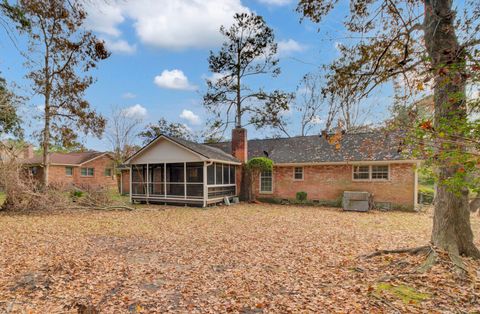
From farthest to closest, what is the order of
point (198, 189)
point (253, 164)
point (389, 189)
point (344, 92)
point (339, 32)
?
point (253, 164) < point (198, 189) < point (389, 189) < point (344, 92) < point (339, 32)

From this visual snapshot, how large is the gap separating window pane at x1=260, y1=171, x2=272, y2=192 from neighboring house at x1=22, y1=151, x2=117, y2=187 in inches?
701

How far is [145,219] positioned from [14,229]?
13.9ft

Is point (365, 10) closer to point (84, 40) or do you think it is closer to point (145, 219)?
point (145, 219)

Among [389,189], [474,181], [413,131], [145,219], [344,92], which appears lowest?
[145,219]

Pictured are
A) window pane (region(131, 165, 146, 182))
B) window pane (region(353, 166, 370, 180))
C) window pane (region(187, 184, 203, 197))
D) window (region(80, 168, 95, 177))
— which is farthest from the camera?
window (region(80, 168, 95, 177))

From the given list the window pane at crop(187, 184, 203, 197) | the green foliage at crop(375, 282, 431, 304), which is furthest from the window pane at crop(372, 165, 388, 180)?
the green foliage at crop(375, 282, 431, 304)

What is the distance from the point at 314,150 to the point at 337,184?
2.80m

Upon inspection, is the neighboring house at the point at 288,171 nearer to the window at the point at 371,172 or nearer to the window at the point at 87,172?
the window at the point at 371,172

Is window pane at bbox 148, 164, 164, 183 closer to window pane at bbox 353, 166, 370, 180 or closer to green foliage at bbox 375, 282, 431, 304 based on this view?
window pane at bbox 353, 166, 370, 180

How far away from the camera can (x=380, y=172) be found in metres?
14.0

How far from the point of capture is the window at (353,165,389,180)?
13.9m

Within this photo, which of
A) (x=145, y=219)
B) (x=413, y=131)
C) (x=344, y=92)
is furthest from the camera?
(x=145, y=219)

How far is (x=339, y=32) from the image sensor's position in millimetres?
4777

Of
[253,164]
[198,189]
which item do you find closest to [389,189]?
[253,164]
